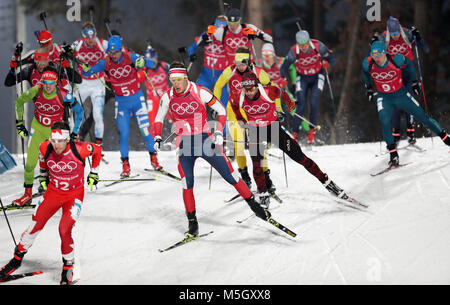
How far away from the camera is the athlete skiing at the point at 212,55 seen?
27.4 ft

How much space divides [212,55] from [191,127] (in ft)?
11.2

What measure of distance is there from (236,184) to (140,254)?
3.94 feet

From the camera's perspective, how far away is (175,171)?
8648 mm

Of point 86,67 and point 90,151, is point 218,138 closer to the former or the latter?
point 90,151

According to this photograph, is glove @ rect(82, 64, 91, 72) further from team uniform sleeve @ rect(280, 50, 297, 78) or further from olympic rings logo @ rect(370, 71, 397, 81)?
olympic rings logo @ rect(370, 71, 397, 81)

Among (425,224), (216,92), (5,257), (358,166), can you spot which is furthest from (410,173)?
(5,257)

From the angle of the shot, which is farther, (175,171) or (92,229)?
(175,171)

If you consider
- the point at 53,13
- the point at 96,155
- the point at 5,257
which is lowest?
the point at 5,257

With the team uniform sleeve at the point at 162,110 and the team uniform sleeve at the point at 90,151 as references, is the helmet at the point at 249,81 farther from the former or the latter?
the team uniform sleeve at the point at 90,151

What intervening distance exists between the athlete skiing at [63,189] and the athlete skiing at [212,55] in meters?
3.93

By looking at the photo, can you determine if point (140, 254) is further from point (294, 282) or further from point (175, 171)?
point (175, 171)

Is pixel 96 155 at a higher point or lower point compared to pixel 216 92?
lower

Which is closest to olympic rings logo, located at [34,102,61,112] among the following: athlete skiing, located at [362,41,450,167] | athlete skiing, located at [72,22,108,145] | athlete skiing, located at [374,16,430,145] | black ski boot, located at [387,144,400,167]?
athlete skiing, located at [72,22,108,145]
